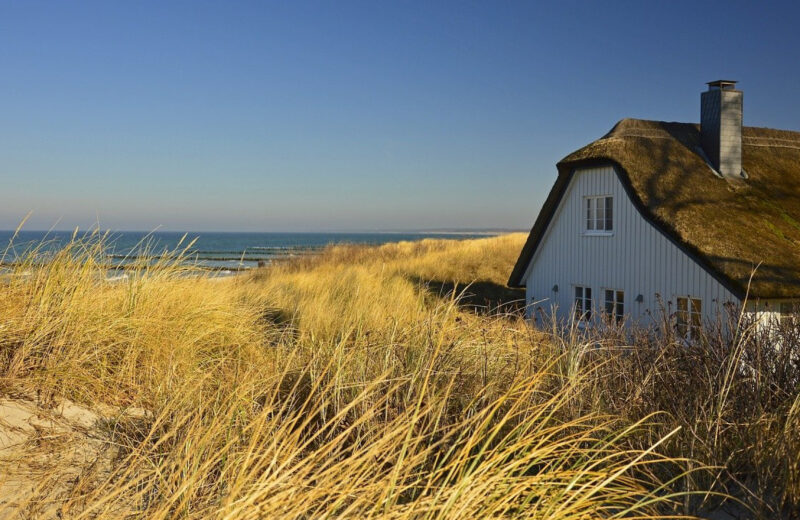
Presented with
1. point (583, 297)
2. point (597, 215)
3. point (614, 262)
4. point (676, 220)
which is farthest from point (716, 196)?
point (583, 297)

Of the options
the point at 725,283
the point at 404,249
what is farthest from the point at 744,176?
the point at 404,249

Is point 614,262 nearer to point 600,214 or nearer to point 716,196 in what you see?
point 600,214

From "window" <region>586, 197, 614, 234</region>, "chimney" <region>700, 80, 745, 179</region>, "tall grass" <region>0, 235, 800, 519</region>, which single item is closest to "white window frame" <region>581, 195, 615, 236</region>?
"window" <region>586, 197, 614, 234</region>

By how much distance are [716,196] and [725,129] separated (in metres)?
1.79

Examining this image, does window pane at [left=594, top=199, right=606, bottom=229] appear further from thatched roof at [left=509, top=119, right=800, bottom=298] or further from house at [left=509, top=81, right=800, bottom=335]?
thatched roof at [left=509, top=119, right=800, bottom=298]

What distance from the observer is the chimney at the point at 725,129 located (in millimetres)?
13633

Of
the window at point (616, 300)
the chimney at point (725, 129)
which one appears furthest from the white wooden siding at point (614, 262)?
the chimney at point (725, 129)

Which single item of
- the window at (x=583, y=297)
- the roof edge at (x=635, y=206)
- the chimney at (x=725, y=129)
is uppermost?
the chimney at (x=725, y=129)

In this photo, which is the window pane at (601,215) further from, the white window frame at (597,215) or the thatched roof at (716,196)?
the thatched roof at (716,196)

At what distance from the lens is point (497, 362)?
13.6 ft

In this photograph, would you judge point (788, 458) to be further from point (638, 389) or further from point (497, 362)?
point (497, 362)

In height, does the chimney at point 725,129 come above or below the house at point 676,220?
above

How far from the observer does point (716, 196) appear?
42.0ft

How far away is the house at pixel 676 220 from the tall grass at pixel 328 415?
25.5ft
